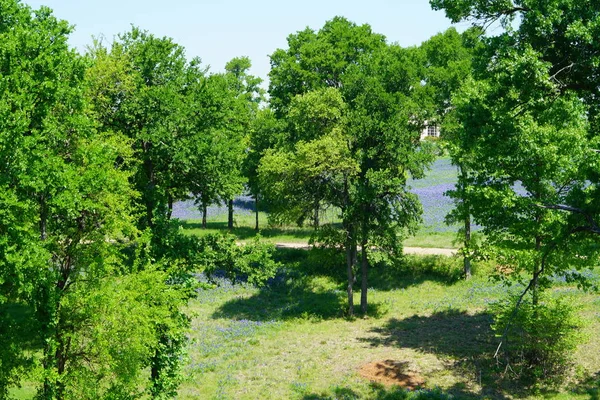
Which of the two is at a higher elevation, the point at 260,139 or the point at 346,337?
the point at 260,139

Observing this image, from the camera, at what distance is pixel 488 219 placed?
1955 centimetres

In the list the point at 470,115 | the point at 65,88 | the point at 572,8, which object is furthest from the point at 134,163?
the point at 572,8

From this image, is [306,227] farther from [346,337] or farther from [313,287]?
[346,337]

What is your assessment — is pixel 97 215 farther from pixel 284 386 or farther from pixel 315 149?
pixel 315 149

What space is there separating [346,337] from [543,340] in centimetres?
1013

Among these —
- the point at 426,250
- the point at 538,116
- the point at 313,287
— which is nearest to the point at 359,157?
the point at 313,287

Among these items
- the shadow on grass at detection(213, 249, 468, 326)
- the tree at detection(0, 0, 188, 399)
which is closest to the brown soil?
the shadow on grass at detection(213, 249, 468, 326)

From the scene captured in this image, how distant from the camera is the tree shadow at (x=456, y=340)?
22.1m

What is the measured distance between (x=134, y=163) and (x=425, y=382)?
15599 millimetres

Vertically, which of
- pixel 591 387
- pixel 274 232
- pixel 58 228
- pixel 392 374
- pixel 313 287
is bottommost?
pixel 392 374

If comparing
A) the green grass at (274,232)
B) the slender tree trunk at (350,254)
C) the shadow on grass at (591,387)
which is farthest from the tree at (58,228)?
the green grass at (274,232)

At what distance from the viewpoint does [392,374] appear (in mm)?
22906

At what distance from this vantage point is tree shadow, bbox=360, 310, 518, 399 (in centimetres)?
2206

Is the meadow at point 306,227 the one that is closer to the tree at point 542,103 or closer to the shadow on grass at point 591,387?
the shadow on grass at point 591,387
